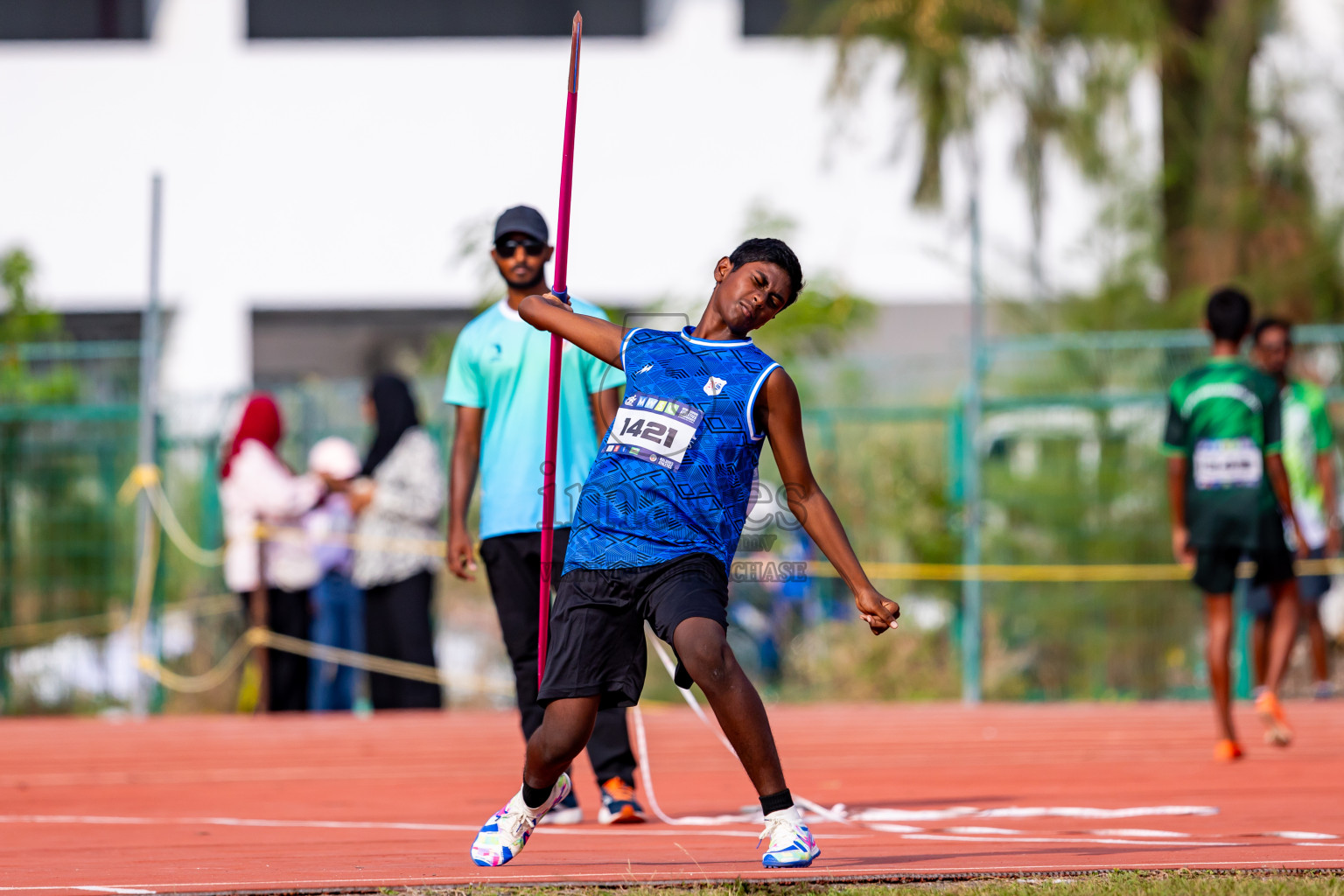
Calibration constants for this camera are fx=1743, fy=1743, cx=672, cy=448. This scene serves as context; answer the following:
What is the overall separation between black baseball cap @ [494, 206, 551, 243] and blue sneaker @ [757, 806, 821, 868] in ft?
8.66

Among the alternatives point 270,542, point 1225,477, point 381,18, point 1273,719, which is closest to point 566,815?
point 1225,477

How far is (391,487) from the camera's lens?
11.0 meters

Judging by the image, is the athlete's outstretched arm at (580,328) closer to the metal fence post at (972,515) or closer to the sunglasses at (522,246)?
the sunglasses at (522,246)

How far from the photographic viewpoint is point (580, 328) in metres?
4.68

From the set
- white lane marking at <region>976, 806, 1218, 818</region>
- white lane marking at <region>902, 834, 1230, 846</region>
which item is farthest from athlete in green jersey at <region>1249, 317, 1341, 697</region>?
white lane marking at <region>902, 834, 1230, 846</region>

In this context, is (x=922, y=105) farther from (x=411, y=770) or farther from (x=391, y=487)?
(x=411, y=770)

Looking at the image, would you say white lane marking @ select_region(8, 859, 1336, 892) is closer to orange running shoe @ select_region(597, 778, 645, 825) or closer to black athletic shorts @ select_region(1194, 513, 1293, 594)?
orange running shoe @ select_region(597, 778, 645, 825)

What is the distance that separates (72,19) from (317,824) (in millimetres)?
20303

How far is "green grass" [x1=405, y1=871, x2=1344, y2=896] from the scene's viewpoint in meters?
3.92

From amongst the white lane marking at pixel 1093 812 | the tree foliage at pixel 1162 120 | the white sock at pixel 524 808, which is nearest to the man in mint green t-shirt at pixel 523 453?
the white lane marking at pixel 1093 812

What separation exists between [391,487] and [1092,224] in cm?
649

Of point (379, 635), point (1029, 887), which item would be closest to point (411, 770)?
point (379, 635)

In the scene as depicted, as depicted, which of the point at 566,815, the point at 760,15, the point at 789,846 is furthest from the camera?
the point at 760,15

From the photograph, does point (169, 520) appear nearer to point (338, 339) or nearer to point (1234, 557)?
point (1234, 557)
